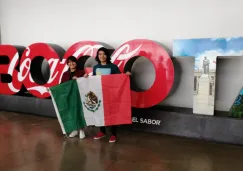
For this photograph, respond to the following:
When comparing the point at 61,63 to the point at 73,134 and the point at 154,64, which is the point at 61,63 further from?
the point at 154,64

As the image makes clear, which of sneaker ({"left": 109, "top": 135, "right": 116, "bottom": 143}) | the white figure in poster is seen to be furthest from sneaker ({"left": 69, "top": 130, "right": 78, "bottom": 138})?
the white figure in poster

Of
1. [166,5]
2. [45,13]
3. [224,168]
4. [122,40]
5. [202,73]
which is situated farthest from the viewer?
[45,13]

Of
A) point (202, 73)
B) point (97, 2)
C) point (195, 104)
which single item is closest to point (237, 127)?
point (195, 104)

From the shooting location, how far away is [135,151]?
2898 millimetres

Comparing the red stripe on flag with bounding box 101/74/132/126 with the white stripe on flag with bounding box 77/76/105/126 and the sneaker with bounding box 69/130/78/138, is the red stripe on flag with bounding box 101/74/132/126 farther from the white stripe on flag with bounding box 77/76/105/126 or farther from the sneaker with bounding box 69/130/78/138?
the sneaker with bounding box 69/130/78/138

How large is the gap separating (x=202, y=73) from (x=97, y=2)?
209 centimetres

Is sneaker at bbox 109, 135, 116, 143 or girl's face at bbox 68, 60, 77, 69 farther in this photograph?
girl's face at bbox 68, 60, 77, 69

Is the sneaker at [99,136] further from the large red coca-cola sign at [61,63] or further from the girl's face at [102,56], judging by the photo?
the girl's face at [102,56]

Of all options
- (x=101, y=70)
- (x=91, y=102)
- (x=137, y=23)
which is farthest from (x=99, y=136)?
(x=137, y=23)

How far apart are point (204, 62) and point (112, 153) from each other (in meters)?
1.62

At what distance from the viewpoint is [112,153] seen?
2842 mm

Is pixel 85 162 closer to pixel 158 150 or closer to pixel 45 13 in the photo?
pixel 158 150

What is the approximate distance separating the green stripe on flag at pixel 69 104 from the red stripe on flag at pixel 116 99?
1.24ft

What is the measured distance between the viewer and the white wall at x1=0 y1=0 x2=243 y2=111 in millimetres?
3375
